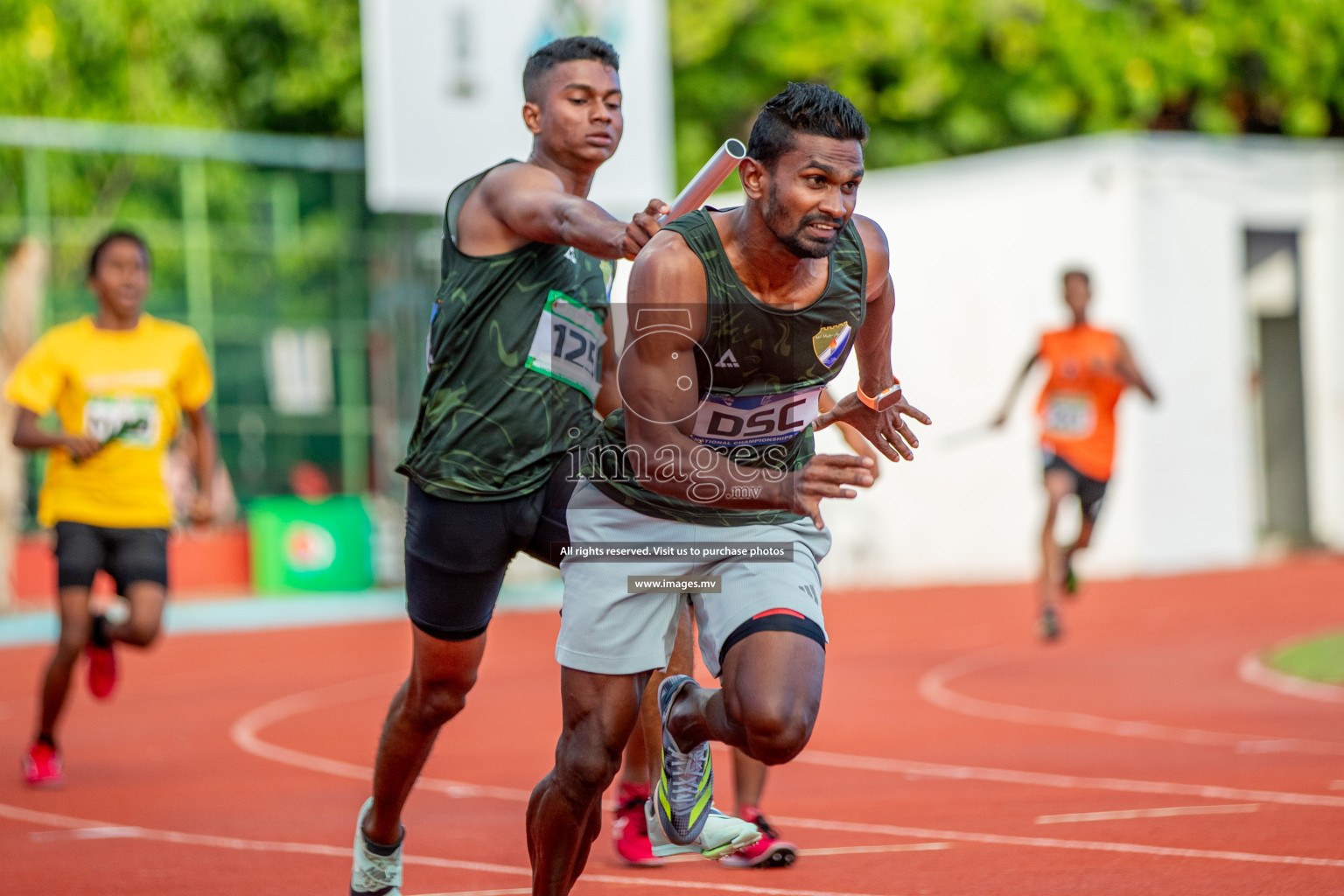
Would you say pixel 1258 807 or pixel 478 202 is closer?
pixel 478 202

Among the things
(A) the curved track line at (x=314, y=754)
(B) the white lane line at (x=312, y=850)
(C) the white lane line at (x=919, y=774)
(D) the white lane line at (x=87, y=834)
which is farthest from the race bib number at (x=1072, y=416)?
(D) the white lane line at (x=87, y=834)

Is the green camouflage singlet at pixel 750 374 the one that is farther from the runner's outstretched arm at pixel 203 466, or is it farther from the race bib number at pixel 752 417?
the runner's outstretched arm at pixel 203 466

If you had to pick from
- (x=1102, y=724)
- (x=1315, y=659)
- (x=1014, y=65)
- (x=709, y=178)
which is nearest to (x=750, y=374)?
(x=709, y=178)

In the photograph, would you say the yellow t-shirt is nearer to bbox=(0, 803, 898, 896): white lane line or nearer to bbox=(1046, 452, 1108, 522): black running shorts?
bbox=(0, 803, 898, 896): white lane line

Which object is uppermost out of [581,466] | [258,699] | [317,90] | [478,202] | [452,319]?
[317,90]

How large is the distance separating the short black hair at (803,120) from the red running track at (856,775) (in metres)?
2.36

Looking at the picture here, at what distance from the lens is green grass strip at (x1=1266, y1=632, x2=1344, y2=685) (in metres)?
10.8

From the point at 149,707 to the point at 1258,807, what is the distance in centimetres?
761

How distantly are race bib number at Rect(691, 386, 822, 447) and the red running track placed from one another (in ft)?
5.64

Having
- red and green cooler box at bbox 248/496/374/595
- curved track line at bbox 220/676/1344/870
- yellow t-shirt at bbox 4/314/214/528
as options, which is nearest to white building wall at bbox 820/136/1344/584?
red and green cooler box at bbox 248/496/374/595

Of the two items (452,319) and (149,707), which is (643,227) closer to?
Answer: (452,319)

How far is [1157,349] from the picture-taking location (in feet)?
66.6

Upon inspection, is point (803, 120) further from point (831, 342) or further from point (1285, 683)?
point (1285, 683)

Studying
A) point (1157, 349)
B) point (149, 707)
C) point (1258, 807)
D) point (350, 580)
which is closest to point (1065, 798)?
point (1258, 807)
